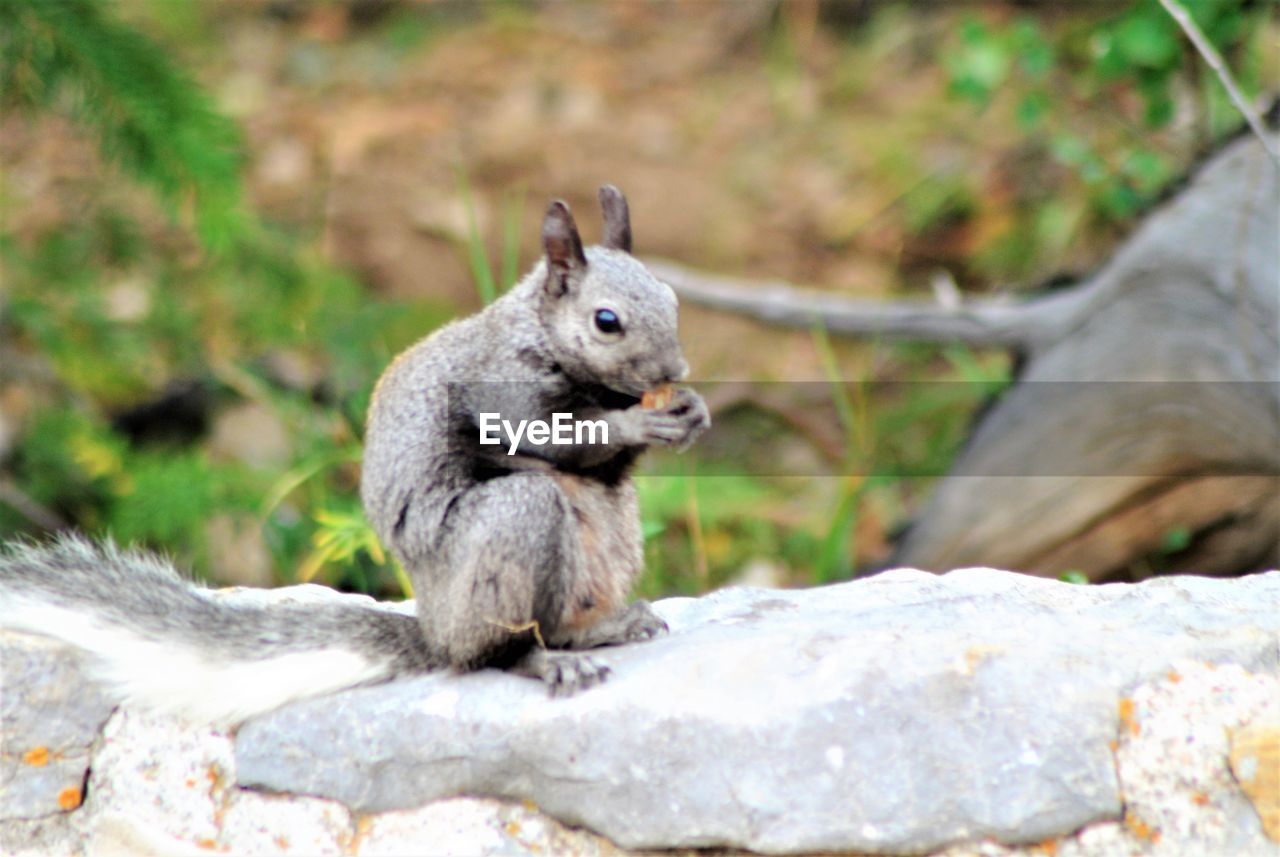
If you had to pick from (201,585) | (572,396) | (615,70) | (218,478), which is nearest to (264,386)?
(218,478)

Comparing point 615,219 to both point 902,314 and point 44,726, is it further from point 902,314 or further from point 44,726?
point 902,314

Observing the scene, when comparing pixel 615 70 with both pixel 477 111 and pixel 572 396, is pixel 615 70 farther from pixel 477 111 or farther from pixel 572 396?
pixel 572 396

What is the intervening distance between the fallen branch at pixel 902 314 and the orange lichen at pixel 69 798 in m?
2.97

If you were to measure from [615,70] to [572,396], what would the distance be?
560cm

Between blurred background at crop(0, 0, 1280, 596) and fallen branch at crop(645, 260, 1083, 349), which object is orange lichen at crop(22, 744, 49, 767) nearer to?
blurred background at crop(0, 0, 1280, 596)

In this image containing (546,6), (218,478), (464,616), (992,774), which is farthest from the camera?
(546,6)

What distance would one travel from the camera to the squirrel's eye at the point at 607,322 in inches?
108

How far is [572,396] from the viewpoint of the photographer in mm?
2826

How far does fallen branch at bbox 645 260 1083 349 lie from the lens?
16.2 ft

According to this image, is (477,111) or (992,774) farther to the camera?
(477,111)

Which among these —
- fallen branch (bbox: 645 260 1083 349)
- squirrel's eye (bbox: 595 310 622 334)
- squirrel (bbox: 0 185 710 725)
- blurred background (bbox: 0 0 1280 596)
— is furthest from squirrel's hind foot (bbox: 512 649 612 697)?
fallen branch (bbox: 645 260 1083 349)

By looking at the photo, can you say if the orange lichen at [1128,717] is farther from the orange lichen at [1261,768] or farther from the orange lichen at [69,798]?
the orange lichen at [69,798]

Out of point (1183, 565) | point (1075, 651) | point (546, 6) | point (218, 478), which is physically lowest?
point (1183, 565)

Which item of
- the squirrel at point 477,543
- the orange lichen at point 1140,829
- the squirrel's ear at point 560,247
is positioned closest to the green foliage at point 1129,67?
the squirrel at point 477,543
